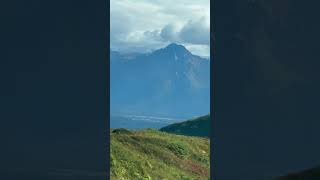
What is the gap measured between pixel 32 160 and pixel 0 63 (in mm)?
2631

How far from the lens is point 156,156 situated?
110 ft

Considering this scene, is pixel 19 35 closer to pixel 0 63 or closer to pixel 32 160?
pixel 0 63
